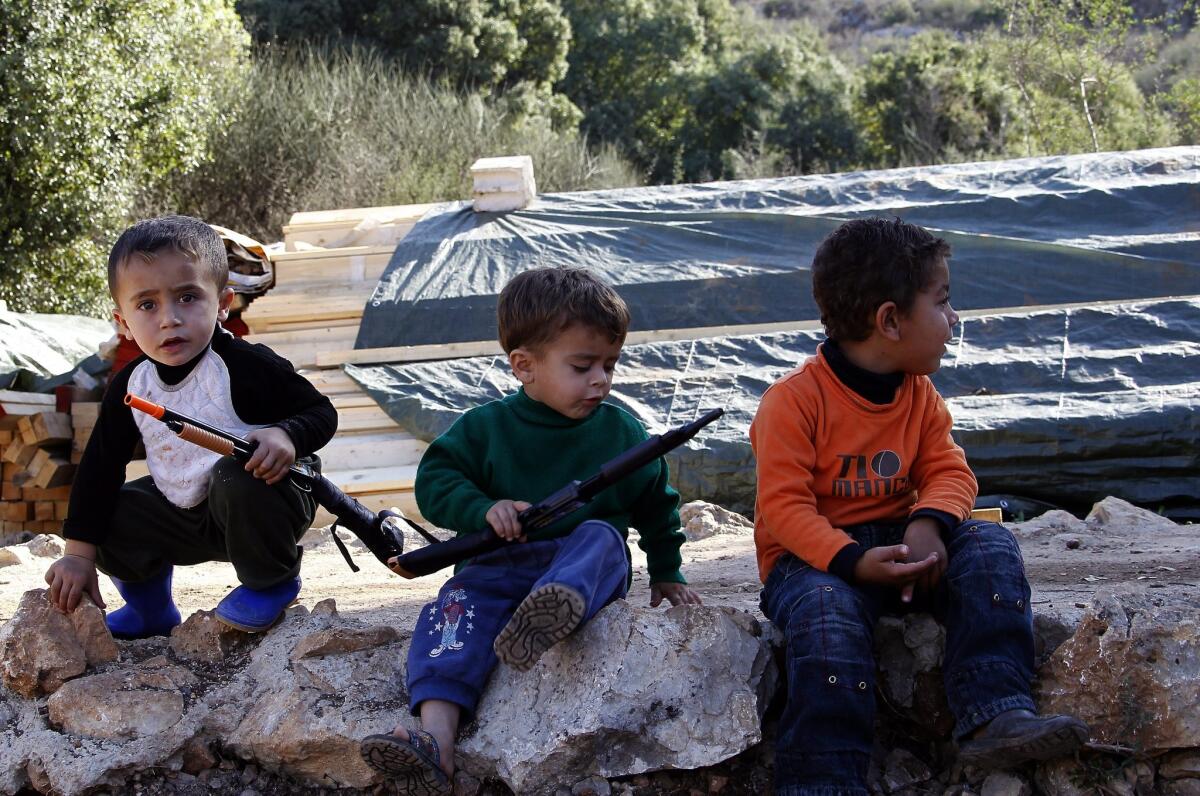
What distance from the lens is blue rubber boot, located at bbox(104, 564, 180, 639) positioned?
344 cm

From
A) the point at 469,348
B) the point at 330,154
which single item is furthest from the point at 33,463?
the point at 330,154

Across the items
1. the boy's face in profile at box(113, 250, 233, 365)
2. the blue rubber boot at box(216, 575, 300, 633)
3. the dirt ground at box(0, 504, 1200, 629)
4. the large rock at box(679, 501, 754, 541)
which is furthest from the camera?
the large rock at box(679, 501, 754, 541)

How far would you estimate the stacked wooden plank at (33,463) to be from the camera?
25.0 ft

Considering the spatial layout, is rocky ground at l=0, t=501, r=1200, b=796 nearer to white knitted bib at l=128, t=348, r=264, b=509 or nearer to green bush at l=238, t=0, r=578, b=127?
white knitted bib at l=128, t=348, r=264, b=509

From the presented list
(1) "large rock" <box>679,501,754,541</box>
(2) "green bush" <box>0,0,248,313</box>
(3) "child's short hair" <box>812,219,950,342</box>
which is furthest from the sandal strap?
(2) "green bush" <box>0,0,248,313</box>

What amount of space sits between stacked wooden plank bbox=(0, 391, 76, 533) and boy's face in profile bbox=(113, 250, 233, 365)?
5007mm

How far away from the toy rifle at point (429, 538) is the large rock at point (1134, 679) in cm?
97

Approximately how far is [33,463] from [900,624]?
6.27 metres

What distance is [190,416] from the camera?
10.3 ft

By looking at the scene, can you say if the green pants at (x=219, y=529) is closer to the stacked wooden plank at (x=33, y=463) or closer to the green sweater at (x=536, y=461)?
the green sweater at (x=536, y=461)

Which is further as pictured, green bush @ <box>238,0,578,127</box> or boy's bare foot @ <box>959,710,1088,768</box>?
green bush @ <box>238,0,578,127</box>

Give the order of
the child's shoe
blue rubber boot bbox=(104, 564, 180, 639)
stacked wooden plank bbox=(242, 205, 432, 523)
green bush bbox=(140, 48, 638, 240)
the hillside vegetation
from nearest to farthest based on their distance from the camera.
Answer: the child's shoe → blue rubber boot bbox=(104, 564, 180, 639) → stacked wooden plank bbox=(242, 205, 432, 523) → the hillside vegetation → green bush bbox=(140, 48, 638, 240)

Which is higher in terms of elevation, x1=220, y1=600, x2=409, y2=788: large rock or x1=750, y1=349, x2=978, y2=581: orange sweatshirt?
x1=750, y1=349, x2=978, y2=581: orange sweatshirt

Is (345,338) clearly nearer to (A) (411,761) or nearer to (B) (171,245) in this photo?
(B) (171,245)
